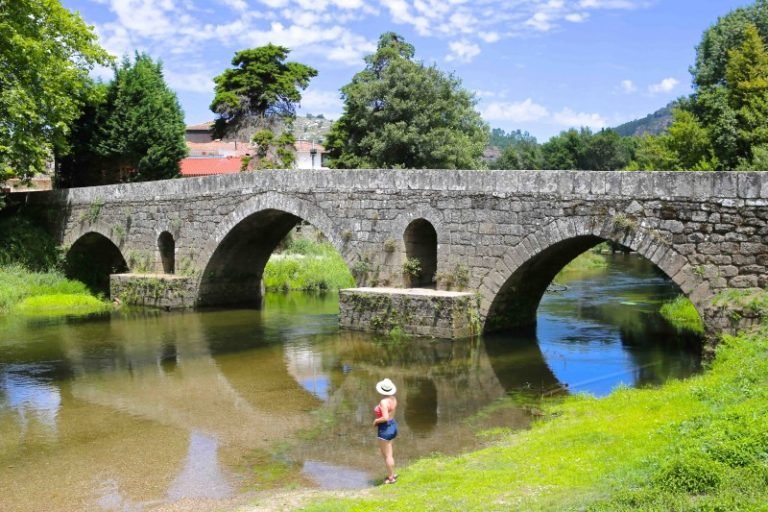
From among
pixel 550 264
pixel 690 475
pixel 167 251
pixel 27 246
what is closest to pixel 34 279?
pixel 27 246

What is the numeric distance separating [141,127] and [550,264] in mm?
19442

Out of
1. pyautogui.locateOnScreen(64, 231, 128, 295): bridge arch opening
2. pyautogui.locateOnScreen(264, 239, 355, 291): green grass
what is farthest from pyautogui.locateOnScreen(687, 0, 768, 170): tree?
pyautogui.locateOnScreen(64, 231, 128, 295): bridge arch opening

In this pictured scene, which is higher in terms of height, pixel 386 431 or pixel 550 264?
pixel 550 264

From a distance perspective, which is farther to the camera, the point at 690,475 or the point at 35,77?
the point at 35,77

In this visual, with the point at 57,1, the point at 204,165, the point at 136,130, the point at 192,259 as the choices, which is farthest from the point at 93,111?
the point at 204,165

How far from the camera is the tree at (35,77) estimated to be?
2392cm

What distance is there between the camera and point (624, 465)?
672 centimetres

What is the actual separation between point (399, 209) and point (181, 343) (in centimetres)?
546

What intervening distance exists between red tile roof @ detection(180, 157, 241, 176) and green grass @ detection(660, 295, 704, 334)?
103ft

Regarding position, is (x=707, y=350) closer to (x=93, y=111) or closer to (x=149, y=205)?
(x=149, y=205)

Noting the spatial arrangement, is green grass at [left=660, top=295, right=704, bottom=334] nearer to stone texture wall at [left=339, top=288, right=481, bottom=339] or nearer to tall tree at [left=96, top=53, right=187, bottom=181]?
stone texture wall at [left=339, top=288, right=481, bottom=339]

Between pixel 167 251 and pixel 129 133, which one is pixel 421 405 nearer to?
pixel 167 251

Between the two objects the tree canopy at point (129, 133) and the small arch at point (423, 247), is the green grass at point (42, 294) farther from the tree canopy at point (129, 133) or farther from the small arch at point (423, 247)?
the small arch at point (423, 247)

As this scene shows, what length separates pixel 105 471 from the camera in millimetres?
9125
